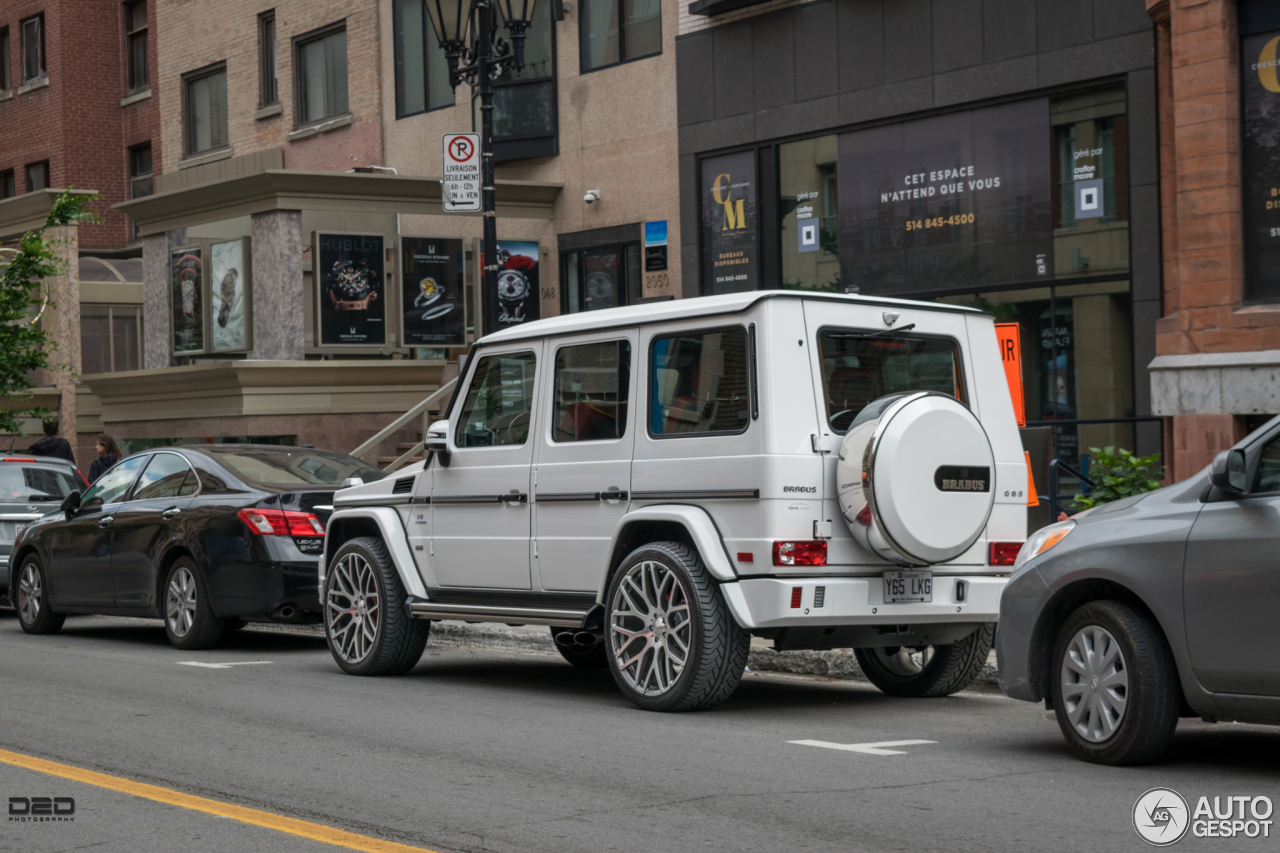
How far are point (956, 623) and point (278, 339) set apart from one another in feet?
53.0

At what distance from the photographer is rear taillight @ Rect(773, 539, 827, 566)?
8.11 metres

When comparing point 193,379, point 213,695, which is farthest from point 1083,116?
point 193,379

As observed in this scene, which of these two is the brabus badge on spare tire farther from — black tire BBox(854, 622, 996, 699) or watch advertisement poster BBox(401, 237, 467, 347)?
watch advertisement poster BBox(401, 237, 467, 347)

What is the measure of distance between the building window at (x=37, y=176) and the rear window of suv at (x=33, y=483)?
72.7 ft

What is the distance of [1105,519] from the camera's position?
7094mm

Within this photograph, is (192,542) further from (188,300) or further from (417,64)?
(417,64)

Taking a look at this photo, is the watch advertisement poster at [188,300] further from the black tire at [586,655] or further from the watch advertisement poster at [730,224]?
the black tire at [586,655]

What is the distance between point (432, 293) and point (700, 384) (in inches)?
605

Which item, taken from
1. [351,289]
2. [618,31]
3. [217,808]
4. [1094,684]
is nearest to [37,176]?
[351,289]

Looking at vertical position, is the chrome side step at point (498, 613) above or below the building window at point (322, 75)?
below

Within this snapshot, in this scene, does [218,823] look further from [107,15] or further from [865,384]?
[107,15]

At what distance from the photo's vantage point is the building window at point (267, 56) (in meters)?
29.1

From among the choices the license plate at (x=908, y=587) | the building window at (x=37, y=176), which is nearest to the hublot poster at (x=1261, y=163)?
the license plate at (x=908, y=587)

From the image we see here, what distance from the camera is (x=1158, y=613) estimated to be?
6.69m
